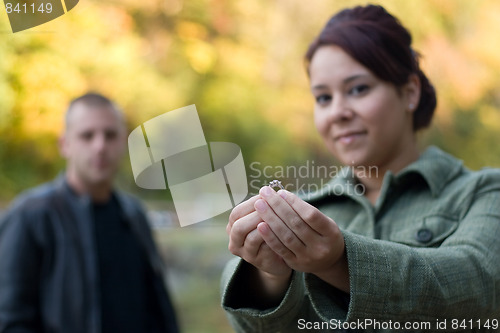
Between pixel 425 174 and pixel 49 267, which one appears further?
pixel 49 267

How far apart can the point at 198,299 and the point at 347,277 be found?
491 cm

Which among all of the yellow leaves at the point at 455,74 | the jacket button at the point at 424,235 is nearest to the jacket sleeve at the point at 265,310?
the jacket button at the point at 424,235

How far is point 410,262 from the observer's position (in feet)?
2.85

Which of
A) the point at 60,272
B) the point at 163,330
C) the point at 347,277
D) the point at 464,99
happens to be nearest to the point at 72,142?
the point at 60,272

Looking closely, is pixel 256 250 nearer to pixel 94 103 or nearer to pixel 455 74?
pixel 94 103

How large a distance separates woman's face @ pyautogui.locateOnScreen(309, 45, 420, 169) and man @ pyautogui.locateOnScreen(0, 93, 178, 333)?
1.69 m

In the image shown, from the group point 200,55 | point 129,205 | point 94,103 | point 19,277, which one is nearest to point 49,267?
point 19,277

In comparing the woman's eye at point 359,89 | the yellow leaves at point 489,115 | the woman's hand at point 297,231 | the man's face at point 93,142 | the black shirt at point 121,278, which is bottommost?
the yellow leaves at point 489,115

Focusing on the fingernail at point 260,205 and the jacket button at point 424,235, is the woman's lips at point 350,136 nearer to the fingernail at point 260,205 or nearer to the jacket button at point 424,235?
the jacket button at point 424,235

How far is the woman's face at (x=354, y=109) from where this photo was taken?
1168 millimetres

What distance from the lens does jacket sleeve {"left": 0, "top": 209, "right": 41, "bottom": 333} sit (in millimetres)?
2402

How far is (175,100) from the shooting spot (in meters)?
5.20

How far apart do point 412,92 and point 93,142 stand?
73.5 inches

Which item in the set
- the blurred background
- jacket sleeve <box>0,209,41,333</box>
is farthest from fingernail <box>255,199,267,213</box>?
the blurred background
